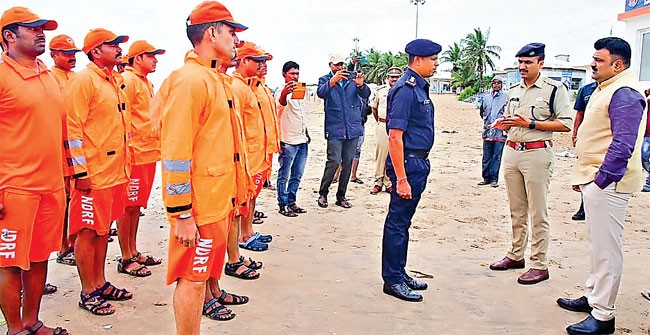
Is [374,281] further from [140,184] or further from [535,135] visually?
[140,184]

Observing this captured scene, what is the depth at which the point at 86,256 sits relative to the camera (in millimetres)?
3967

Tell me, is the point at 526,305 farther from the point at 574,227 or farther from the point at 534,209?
the point at 574,227

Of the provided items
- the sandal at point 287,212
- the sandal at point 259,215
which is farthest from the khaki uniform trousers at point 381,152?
the sandal at point 259,215

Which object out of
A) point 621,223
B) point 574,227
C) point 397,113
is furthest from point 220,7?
point 574,227

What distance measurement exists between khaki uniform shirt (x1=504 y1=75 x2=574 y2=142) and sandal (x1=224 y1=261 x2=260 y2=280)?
2735 millimetres

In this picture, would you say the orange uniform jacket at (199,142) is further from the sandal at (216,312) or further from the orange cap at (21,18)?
the sandal at (216,312)

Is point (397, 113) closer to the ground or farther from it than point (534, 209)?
farther from it

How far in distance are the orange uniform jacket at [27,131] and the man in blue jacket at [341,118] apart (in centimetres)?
443

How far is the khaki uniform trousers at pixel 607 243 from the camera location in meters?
3.75

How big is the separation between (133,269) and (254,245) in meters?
1.37

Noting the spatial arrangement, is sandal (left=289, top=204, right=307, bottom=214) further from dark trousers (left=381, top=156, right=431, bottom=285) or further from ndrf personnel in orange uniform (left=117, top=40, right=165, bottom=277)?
dark trousers (left=381, top=156, right=431, bottom=285)

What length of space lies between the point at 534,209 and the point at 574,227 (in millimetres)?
2415

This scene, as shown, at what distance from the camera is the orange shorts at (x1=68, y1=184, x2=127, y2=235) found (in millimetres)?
3918

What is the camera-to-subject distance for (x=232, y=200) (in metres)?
3.12
